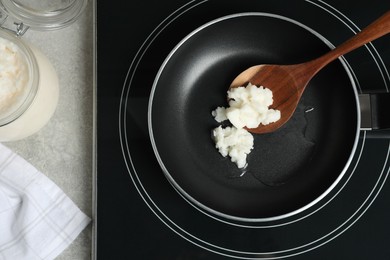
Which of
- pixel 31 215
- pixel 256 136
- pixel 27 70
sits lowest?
pixel 31 215

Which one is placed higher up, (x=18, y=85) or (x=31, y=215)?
(x=18, y=85)

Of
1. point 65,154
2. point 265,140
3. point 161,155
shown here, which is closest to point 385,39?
point 265,140

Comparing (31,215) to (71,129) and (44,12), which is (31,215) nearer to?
(71,129)

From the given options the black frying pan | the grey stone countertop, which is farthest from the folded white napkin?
the black frying pan

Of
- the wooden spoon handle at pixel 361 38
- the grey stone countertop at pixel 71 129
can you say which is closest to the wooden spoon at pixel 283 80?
the wooden spoon handle at pixel 361 38

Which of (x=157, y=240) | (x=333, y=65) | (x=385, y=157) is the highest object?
(x=333, y=65)

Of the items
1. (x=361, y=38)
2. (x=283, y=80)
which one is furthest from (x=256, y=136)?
(x=361, y=38)

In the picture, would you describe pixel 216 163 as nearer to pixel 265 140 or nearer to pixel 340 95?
pixel 265 140
